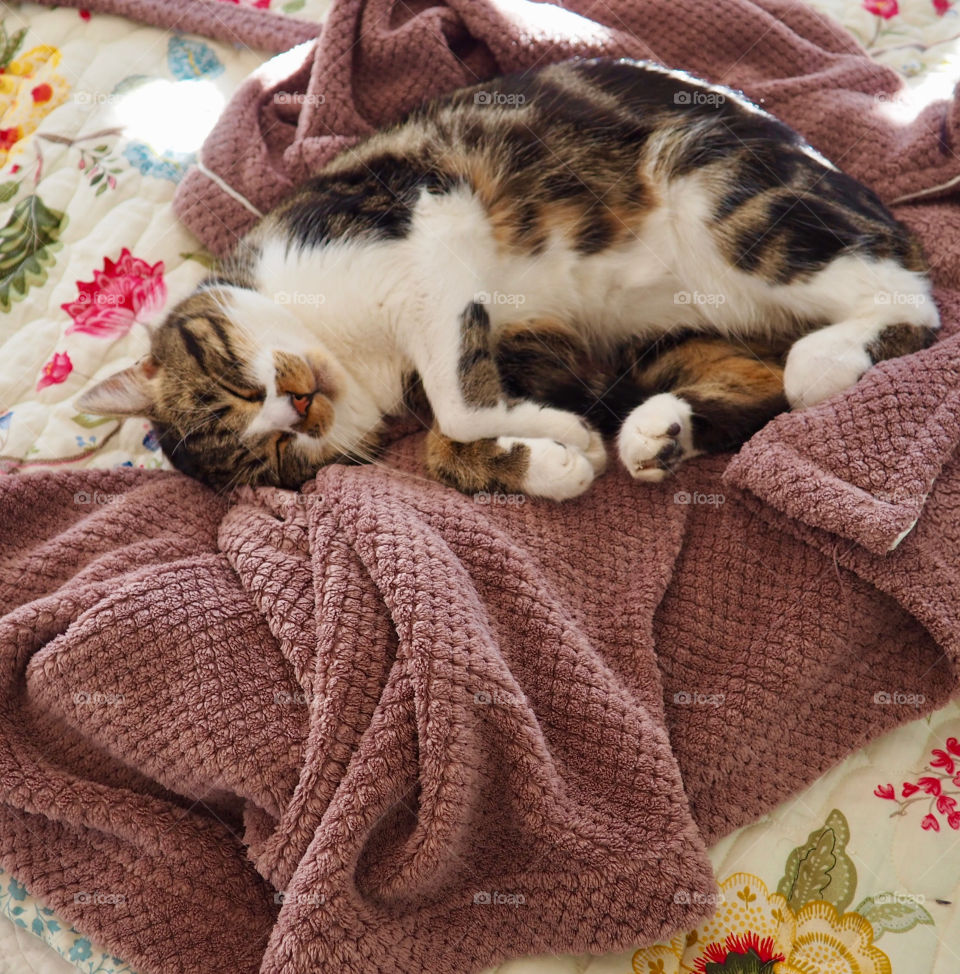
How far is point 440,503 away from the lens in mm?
1177

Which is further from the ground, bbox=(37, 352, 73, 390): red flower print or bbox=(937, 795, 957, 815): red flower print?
bbox=(37, 352, 73, 390): red flower print

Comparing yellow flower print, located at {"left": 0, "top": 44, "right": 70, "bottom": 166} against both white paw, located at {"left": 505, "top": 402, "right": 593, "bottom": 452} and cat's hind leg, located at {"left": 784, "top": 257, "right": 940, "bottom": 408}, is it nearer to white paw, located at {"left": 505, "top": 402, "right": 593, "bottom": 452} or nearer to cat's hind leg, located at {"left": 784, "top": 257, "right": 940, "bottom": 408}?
white paw, located at {"left": 505, "top": 402, "right": 593, "bottom": 452}

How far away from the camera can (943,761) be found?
105 cm

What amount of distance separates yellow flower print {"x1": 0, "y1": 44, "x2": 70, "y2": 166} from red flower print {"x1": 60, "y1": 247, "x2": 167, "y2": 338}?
0.38 metres

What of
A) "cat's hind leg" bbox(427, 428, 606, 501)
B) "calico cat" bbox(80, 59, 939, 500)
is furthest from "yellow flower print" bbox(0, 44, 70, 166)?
"cat's hind leg" bbox(427, 428, 606, 501)

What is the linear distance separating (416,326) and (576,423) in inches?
11.5

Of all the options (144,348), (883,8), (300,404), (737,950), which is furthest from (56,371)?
(883,8)

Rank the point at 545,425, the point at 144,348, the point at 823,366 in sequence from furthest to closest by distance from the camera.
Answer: the point at 144,348 → the point at 545,425 → the point at 823,366

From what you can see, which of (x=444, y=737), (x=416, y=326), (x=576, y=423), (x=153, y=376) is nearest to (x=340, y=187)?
(x=416, y=326)

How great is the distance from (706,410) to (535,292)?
367mm

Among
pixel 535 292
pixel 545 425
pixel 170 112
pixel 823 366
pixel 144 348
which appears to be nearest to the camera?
pixel 823 366

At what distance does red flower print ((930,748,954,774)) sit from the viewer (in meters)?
1.04

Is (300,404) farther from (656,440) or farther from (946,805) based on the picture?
(946,805)

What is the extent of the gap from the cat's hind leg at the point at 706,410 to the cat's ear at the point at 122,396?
0.76m
